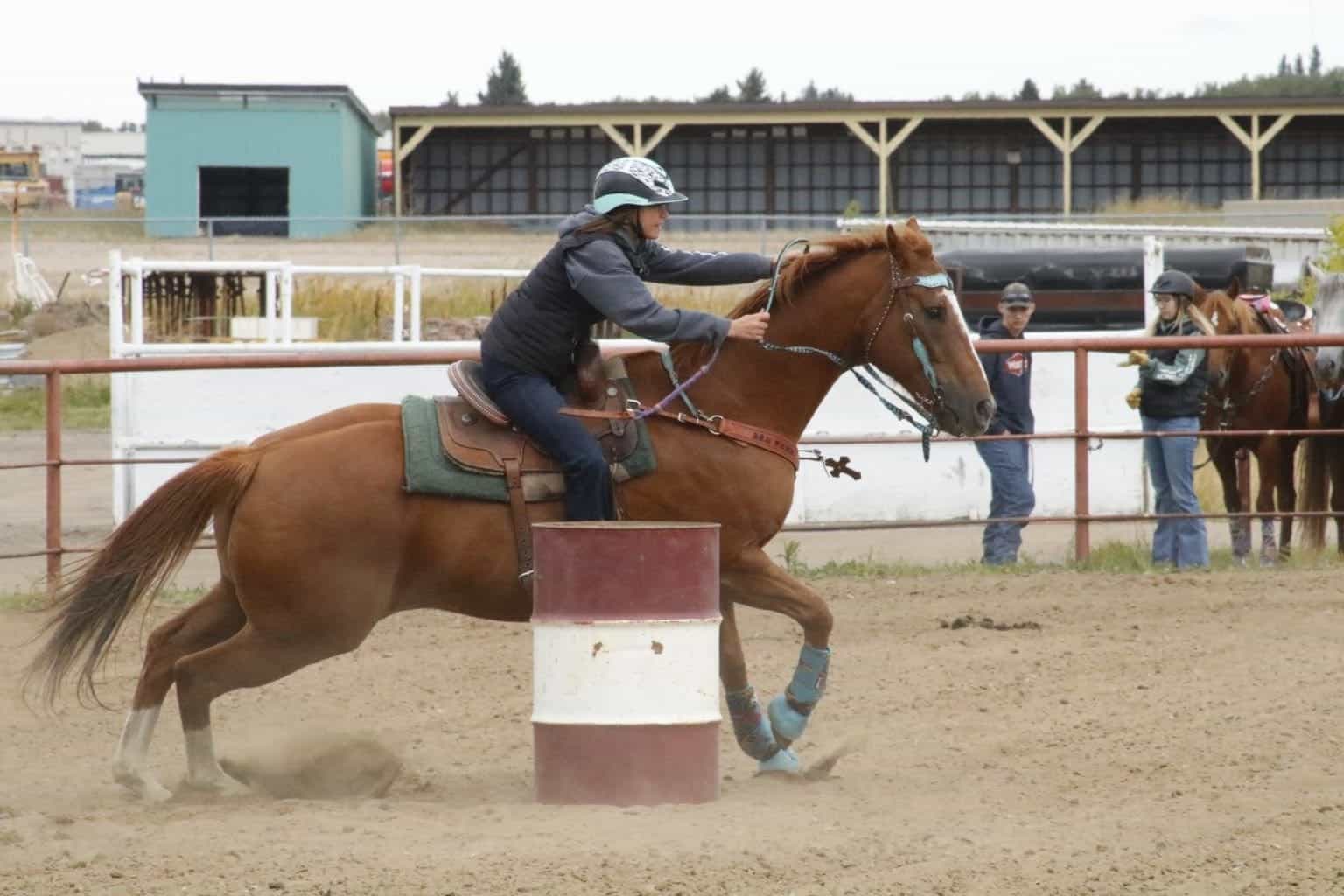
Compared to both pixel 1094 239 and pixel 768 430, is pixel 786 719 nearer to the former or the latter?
pixel 768 430

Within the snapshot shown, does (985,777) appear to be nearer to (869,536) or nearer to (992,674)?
(992,674)

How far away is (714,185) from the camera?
143 feet

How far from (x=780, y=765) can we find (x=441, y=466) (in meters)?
1.52

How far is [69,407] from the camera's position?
2397 centimetres

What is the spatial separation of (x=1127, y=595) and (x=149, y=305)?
1405 centimetres

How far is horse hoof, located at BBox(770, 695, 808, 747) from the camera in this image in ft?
19.6

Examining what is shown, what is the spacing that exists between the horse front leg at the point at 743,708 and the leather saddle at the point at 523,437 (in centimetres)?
65

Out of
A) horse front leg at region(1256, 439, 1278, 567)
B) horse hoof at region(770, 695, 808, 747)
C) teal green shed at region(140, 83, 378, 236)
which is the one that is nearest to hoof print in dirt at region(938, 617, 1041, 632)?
horse front leg at region(1256, 439, 1278, 567)

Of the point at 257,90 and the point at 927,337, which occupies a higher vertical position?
the point at 257,90

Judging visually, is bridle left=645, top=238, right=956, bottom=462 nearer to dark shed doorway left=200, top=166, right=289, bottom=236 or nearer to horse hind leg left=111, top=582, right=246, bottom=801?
horse hind leg left=111, top=582, right=246, bottom=801

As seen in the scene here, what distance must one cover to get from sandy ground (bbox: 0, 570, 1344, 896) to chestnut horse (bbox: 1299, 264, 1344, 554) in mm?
1326

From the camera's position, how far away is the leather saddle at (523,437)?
5.82 metres

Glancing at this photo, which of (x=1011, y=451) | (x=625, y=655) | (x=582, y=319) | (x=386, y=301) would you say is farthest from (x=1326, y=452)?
(x=386, y=301)

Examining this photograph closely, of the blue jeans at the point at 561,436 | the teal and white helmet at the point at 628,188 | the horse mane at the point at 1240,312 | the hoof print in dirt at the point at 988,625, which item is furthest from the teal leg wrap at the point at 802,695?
the horse mane at the point at 1240,312
